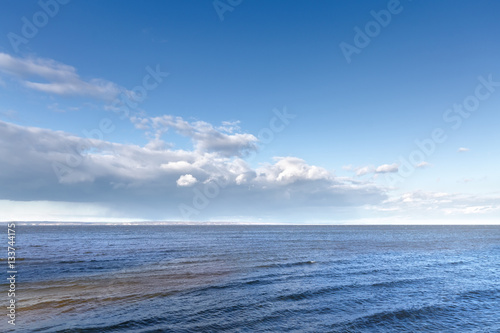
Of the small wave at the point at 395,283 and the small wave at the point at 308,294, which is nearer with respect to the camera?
the small wave at the point at 308,294

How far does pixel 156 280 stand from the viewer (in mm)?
31703

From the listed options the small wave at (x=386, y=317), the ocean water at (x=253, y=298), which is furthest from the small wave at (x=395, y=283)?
the small wave at (x=386, y=317)

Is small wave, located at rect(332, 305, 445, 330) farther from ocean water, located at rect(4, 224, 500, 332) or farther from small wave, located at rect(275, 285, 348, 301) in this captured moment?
small wave, located at rect(275, 285, 348, 301)

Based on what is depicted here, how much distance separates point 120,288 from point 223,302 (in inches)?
441

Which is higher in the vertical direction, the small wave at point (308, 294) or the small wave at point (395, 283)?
the small wave at point (308, 294)

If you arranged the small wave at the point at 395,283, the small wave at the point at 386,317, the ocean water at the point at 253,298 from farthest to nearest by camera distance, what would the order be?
1. the small wave at the point at 395,283
2. the small wave at the point at 386,317
3. the ocean water at the point at 253,298

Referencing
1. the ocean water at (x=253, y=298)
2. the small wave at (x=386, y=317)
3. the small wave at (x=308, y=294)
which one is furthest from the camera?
the small wave at (x=308, y=294)

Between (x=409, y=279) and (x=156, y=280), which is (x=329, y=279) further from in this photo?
(x=156, y=280)

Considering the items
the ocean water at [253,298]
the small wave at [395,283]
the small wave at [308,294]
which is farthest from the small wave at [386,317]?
the small wave at [395,283]

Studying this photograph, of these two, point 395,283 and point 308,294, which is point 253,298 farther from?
point 395,283

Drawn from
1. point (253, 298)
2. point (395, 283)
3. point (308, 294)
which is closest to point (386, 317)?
point (308, 294)

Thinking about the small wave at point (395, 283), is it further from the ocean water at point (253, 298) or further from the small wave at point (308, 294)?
the small wave at point (308, 294)

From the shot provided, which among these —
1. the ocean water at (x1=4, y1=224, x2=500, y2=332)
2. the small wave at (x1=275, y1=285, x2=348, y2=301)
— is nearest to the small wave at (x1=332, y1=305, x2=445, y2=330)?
the ocean water at (x1=4, y1=224, x2=500, y2=332)

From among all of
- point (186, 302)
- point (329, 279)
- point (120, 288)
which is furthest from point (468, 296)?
point (120, 288)
